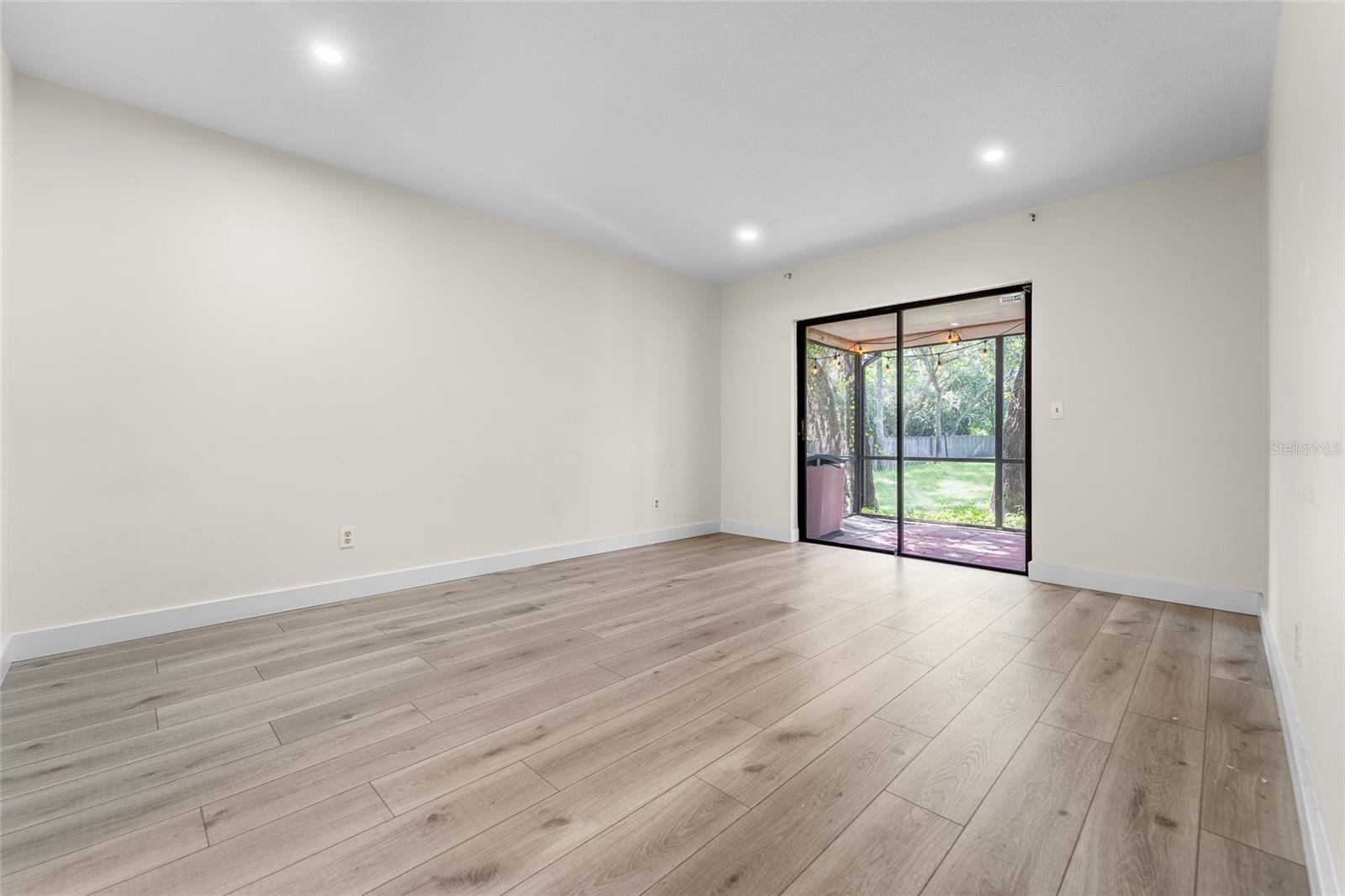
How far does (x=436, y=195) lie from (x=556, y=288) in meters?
1.06

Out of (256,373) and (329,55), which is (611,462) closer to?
(256,373)

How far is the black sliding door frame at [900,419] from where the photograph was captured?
12.9 ft

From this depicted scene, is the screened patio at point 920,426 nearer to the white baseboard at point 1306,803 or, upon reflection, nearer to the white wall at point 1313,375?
the white wall at point 1313,375

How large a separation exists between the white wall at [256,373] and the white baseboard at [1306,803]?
153 inches

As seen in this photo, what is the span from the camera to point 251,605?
2979mm

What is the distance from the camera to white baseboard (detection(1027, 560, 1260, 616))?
3.08 m

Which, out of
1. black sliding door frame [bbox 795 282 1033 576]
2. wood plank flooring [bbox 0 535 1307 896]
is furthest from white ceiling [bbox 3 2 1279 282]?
wood plank flooring [bbox 0 535 1307 896]

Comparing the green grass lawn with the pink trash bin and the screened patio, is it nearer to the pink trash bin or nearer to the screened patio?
the screened patio

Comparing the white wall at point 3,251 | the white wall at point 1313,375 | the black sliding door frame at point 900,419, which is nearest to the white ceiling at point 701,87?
the white wall at point 3,251

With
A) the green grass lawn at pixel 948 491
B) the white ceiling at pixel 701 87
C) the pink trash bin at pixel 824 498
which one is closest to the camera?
the white ceiling at pixel 701 87

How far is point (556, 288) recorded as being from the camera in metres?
4.43

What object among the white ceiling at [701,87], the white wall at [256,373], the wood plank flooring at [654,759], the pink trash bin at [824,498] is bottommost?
the wood plank flooring at [654,759]

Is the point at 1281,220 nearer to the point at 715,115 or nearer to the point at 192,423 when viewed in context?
the point at 715,115

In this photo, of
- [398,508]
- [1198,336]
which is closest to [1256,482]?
[1198,336]
